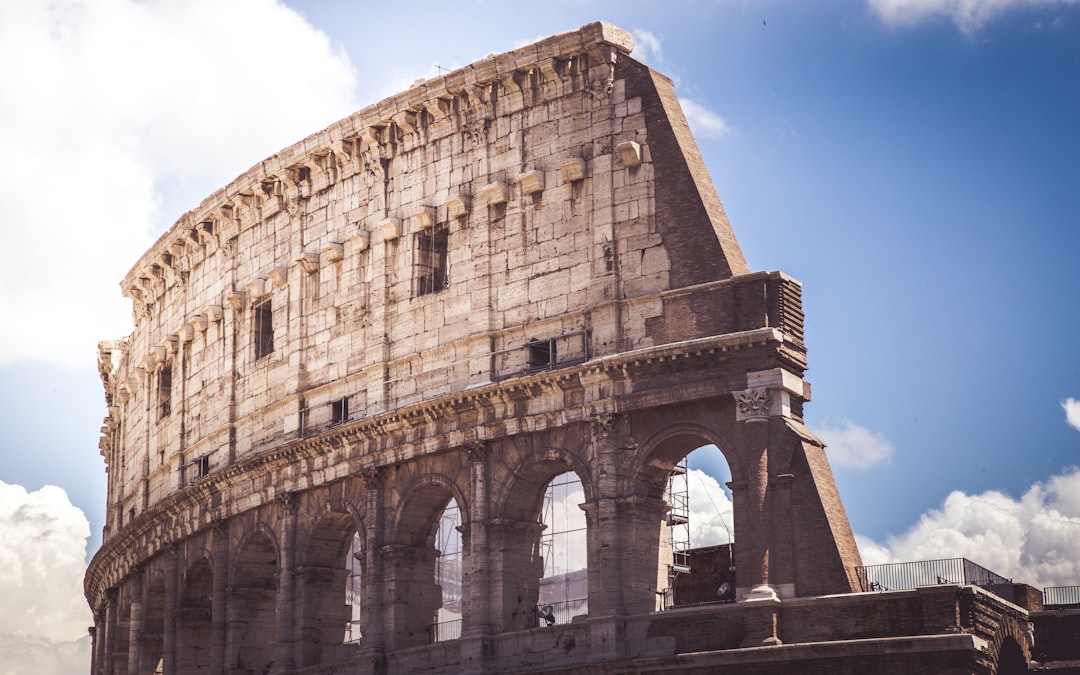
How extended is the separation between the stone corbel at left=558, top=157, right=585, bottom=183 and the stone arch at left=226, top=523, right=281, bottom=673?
37.7 feet

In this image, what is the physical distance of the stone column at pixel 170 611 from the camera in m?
48.0

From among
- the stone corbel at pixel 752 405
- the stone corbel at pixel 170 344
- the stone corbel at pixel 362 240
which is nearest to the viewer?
the stone corbel at pixel 752 405

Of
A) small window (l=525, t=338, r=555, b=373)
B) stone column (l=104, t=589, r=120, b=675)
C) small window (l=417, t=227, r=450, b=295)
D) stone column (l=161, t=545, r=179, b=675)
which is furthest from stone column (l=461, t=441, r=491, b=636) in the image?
stone column (l=104, t=589, r=120, b=675)

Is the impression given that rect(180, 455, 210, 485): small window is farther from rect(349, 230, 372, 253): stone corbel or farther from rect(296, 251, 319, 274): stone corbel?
rect(349, 230, 372, 253): stone corbel

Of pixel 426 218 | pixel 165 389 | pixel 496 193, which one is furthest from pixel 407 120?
pixel 165 389

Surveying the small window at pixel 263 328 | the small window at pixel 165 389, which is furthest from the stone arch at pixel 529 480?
the small window at pixel 165 389

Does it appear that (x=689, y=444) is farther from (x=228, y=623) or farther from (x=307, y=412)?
(x=228, y=623)

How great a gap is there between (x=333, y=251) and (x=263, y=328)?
12.9 ft

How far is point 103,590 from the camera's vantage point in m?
55.5

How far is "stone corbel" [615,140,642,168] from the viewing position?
38531 millimetres

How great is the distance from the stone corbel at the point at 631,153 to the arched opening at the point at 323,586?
1050 cm

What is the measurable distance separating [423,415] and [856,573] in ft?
34.0

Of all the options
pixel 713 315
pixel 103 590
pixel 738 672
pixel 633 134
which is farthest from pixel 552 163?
pixel 103 590

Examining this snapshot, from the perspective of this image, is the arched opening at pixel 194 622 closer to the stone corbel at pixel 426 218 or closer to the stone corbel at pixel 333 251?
the stone corbel at pixel 333 251
